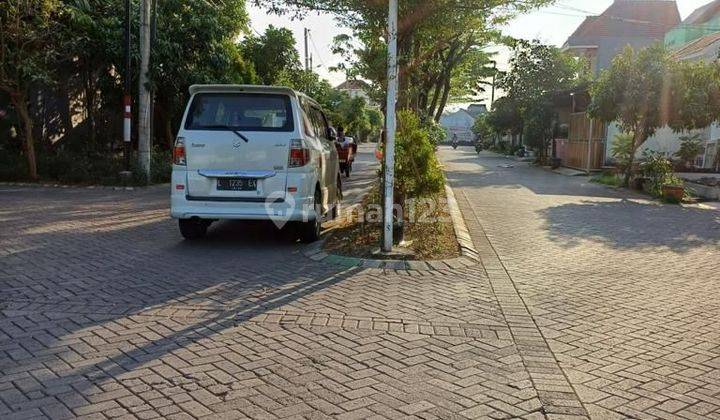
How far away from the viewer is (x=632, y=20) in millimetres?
42312

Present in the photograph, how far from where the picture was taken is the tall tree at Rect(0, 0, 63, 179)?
12516mm

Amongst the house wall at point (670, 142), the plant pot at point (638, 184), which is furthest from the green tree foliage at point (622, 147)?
the plant pot at point (638, 184)

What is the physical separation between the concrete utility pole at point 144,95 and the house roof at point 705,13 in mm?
34571

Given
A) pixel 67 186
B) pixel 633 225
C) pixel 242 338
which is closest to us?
pixel 242 338

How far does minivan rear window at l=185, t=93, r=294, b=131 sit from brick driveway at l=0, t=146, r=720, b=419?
158cm

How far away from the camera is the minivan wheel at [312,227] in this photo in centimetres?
792

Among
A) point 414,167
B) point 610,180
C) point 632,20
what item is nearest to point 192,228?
point 414,167

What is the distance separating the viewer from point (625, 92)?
1573cm

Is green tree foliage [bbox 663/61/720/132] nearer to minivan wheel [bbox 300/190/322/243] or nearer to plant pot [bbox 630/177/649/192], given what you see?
plant pot [bbox 630/177/649/192]

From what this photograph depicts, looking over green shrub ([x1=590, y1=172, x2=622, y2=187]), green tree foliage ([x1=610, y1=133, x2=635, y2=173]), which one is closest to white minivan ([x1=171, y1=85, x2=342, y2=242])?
green shrub ([x1=590, y1=172, x2=622, y2=187])

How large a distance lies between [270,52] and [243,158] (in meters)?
16.0

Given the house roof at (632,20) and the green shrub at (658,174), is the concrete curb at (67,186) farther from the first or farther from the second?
the house roof at (632,20)

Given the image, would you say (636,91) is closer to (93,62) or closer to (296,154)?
(296,154)

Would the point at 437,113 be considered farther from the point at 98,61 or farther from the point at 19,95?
the point at 19,95
